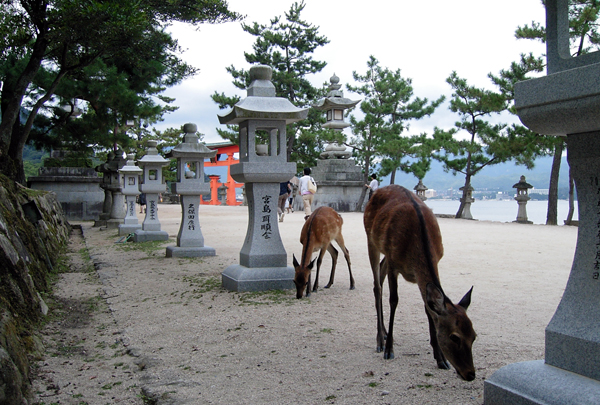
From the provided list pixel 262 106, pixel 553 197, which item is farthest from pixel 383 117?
pixel 262 106

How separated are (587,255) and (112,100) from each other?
1671 centimetres

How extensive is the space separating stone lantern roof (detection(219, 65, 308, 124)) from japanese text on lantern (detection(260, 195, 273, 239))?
1.11 m

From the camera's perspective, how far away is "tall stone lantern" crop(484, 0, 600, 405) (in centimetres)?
226

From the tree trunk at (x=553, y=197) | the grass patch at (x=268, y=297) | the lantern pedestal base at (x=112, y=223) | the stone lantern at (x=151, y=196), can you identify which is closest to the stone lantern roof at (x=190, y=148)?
the stone lantern at (x=151, y=196)

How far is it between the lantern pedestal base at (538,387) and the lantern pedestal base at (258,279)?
398cm

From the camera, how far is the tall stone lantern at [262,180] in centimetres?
644

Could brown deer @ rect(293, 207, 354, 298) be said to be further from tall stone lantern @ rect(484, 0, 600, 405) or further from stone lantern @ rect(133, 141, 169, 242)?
stone lantern @ rect(133, 141, 169, 242)

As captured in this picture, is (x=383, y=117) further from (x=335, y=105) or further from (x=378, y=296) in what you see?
(x=378, y=296)

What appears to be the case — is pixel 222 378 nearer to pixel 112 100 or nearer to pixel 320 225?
pixel 320 225

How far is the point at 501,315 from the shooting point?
4.84 meters

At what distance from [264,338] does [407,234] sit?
163 centimetres

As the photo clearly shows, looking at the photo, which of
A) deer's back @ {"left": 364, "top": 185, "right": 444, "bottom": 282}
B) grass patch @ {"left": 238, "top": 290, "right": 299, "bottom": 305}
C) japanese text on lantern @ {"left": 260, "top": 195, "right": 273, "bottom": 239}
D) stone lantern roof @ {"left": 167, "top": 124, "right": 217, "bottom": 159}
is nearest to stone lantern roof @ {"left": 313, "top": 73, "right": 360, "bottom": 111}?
stone lantern roof @ {"left": 167, "top": 124, "right": 217, "bottom": 159}

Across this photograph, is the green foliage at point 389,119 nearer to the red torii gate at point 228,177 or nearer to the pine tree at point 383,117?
the pine tree at point 383,117

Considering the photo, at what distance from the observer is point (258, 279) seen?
6320 millimetres
